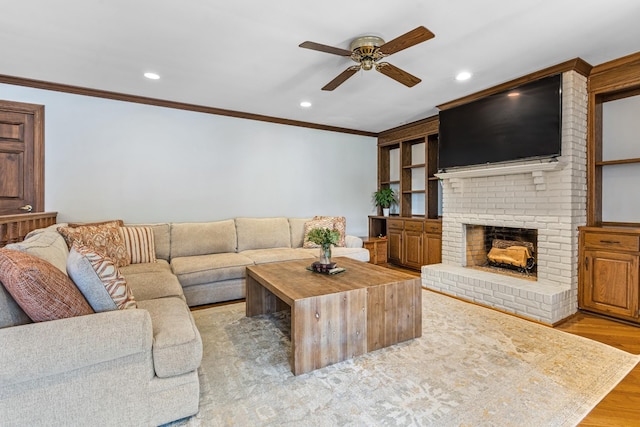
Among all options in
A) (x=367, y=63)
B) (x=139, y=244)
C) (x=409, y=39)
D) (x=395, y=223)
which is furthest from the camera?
(x=395, y=223)

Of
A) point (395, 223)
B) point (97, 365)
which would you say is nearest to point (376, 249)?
point (395, 223)

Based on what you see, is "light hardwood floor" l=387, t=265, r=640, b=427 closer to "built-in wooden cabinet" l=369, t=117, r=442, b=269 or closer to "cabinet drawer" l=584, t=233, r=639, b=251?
"cabinet drawer" l=584, t=233, r=639, b=251

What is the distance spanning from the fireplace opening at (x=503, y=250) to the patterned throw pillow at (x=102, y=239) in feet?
13.7

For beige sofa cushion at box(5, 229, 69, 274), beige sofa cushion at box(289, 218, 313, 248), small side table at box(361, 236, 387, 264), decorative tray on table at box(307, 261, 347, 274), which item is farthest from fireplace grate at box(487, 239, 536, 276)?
beige sofa cushion at box(5, 229, 69, 274)

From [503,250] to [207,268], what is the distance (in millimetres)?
3631

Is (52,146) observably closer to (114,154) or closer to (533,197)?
(114,154)

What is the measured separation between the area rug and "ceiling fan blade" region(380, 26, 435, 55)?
2.21m

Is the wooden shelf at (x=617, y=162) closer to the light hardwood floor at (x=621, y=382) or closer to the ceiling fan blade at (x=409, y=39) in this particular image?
the light hardwood floor at (x=621, y=382)

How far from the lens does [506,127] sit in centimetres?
338

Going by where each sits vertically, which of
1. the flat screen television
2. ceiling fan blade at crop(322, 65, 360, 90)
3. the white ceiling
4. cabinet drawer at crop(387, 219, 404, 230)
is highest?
the white ceiling

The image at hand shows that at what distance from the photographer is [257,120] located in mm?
4602

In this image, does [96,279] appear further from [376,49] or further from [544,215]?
[544,215]

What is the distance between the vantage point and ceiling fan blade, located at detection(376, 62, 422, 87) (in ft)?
8.16

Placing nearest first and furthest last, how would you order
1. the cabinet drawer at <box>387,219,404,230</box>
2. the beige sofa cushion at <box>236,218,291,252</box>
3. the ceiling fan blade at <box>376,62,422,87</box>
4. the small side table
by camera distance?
the ceiling fan blade at <box>376,62,422,87</box> → the beige sofa cushion at <box>236,218,291,252</box> → the small side table → the cabinet drawer at <box>387,219,404,230</box>
